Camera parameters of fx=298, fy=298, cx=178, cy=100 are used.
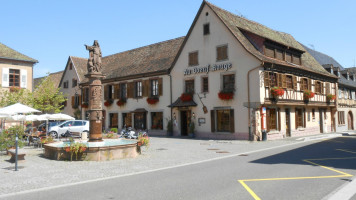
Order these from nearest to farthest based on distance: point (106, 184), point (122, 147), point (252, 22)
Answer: point (106, 184) < point (122, 147) < point (252, 22)

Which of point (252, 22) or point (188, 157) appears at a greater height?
point (252, 22)

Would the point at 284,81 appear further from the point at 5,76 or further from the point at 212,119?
the point at 5,76

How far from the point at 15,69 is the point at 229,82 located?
20327mm

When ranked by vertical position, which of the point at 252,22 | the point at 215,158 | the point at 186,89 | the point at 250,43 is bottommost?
the point at 215,158

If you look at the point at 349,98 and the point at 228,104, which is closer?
the point at 228,104

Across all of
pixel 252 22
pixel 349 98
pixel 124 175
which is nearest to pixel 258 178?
pixel 124 175

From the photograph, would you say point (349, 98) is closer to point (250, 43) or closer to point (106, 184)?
point (250, 43)

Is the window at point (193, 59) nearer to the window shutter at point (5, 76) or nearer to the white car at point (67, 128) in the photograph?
the white car at point (67, 128)

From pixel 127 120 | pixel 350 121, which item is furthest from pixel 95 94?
pixel 350 121

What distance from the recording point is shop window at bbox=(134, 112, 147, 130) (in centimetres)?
2934

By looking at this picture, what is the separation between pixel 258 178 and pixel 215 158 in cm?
473

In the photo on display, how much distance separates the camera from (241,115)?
22.2 m

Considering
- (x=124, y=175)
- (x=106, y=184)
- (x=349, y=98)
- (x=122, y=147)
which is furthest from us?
(x=349, y=98)

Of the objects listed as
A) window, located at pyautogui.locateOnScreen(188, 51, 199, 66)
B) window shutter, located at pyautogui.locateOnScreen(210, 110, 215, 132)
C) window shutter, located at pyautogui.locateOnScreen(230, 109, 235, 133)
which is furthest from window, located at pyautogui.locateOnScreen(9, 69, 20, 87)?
window shutter, located at pyautogui.locateOnScreen(230, 109, 235, 133)
